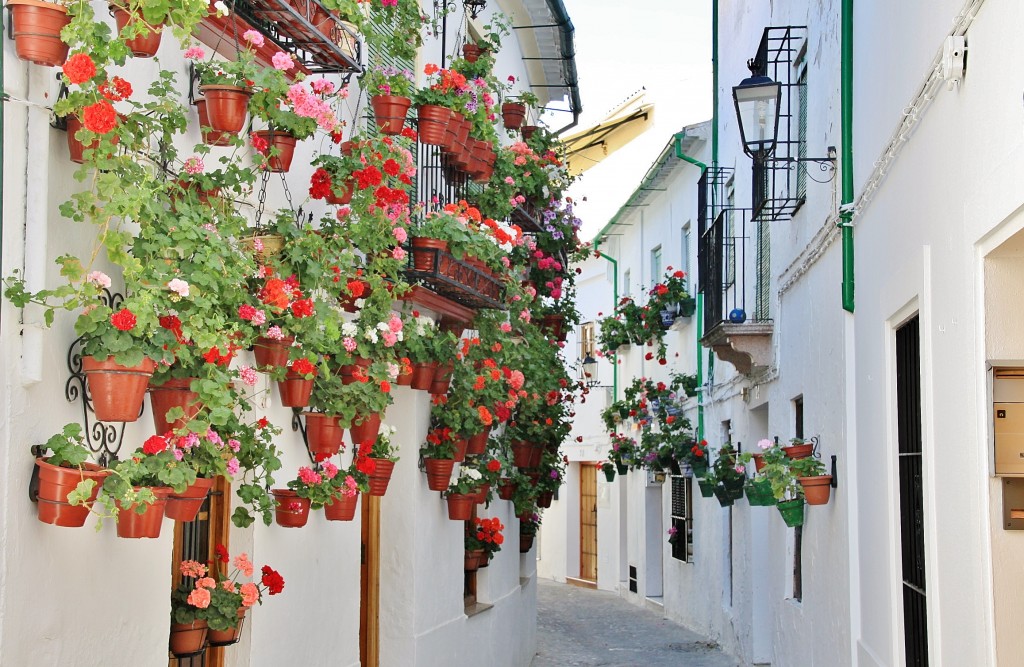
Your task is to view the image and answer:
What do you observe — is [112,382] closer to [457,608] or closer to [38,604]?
[38,604]

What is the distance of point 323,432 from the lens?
6949 millimetres

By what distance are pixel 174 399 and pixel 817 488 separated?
209 inches

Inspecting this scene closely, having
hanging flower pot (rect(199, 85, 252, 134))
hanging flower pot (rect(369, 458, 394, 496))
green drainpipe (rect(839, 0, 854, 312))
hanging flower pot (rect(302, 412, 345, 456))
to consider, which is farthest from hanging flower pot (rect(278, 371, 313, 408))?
green drainpipe (rect(839, 0, 854, 312))

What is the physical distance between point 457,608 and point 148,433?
18.3 feet

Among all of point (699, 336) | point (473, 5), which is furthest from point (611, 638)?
point (473, 5)

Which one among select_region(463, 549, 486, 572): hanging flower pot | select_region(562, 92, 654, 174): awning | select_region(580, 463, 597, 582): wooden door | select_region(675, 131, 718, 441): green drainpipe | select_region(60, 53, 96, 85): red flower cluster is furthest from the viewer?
select_region(580, 463, 597, 582): wooden door

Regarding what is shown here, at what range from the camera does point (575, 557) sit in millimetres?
25391

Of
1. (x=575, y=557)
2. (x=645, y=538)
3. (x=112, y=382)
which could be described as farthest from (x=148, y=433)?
(x=575, y=557)

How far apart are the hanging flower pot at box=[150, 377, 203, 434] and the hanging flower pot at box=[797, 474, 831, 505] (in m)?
5.19

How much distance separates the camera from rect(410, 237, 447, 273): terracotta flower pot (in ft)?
28.0

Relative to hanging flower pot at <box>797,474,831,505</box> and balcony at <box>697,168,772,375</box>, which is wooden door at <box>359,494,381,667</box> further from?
balcony at <box>697,168,772,375</box>

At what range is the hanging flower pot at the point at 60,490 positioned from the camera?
Result: 4289 mm

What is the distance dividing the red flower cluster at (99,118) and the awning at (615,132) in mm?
16555

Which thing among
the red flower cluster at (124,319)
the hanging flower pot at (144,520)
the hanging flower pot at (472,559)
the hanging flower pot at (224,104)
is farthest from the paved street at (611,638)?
the red flower cluster at (124,319)
